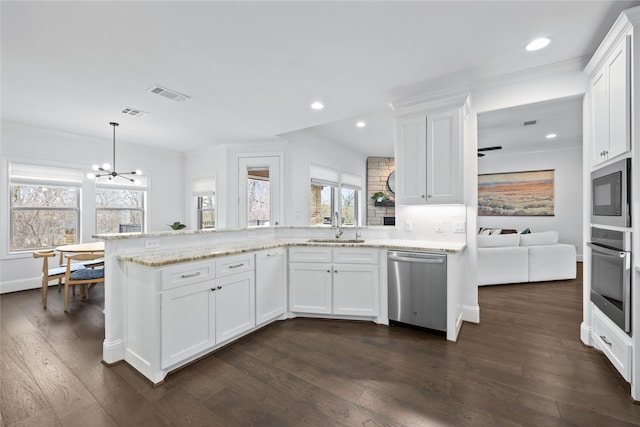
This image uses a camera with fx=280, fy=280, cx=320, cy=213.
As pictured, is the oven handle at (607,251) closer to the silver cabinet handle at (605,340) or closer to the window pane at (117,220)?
the silver cabinet handle at (605,340)

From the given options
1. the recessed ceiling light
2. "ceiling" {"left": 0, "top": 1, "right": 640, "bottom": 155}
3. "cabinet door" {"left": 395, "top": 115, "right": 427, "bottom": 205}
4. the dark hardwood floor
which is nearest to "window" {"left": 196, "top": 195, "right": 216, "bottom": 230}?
"ceiling" {"left": 0, "top": 1, "right": 640, "bottom": 155}

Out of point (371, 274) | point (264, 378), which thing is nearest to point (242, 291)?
point (264, 378)

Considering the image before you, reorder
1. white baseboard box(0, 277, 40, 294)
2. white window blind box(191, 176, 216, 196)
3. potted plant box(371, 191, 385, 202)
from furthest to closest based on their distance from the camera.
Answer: potted plant box(371, 191, 385, 202), white window blind box(191, 176, 216, 196), white baseboard box(0, 277, 40, 294)

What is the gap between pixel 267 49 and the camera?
92.4 inches

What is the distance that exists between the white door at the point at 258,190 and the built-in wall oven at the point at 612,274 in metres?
4.22

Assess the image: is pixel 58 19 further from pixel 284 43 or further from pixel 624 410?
pixel 624 410

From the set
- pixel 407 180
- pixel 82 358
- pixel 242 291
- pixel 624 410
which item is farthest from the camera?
pixel 407 180

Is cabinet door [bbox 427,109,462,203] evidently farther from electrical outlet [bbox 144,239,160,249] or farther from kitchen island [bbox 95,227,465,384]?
electrical outlet [bbox 144,239,160,249]

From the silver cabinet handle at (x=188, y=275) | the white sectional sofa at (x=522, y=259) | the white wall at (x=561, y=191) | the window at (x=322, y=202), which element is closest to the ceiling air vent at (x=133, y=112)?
the silver cabinet handle at (x=188, y=275)

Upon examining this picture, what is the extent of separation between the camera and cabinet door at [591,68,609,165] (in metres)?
2.20

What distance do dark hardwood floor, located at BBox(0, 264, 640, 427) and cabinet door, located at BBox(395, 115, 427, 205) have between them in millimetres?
1468

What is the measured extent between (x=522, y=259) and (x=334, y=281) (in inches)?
142

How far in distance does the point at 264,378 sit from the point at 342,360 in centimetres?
65

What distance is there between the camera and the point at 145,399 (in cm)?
189
